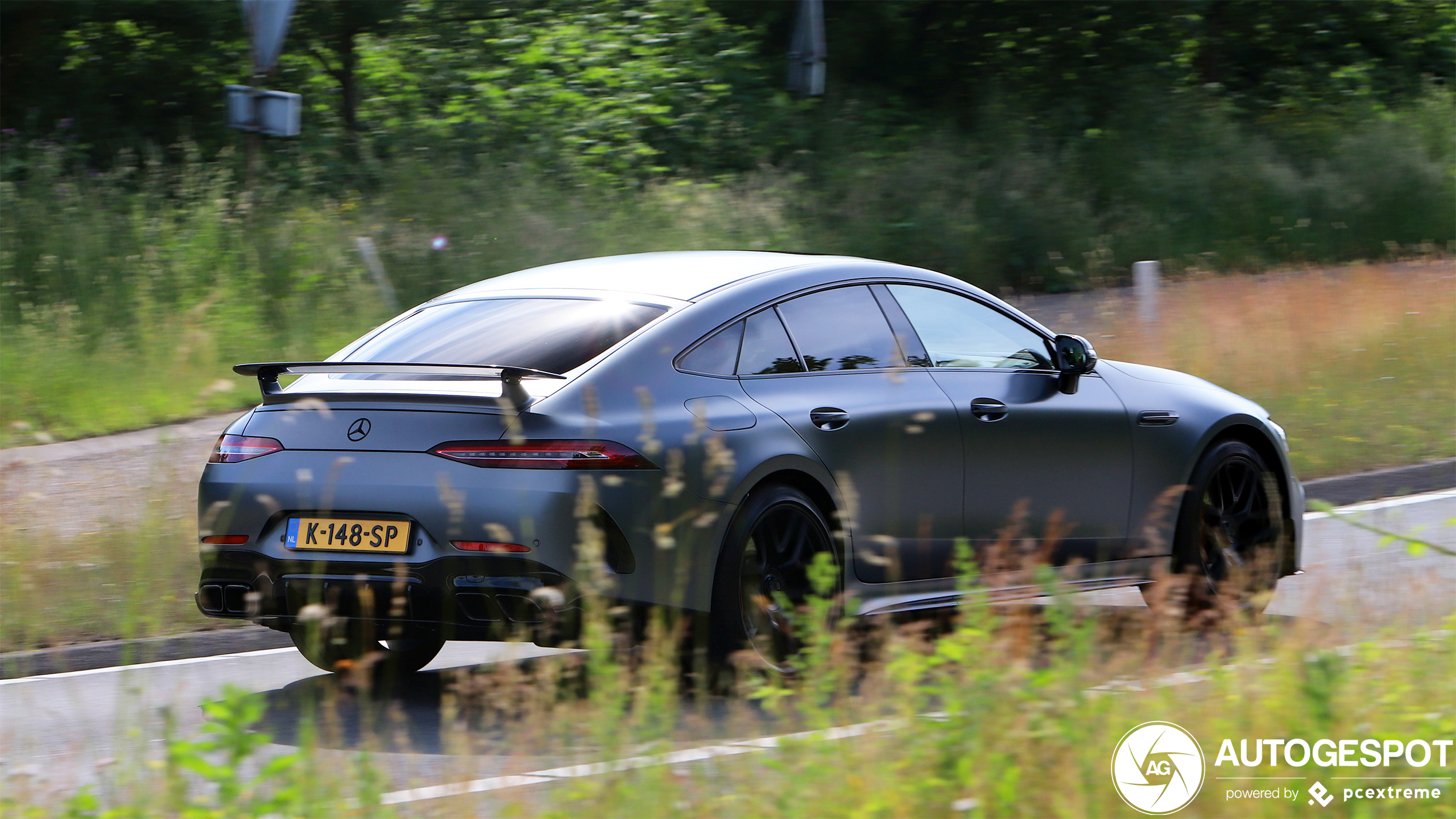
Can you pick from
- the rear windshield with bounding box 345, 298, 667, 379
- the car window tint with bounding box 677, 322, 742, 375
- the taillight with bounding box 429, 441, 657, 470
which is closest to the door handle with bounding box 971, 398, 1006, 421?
the car window tint with bounding box 677, 322, 742, 375

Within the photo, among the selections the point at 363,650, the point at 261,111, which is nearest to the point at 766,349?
the point at 363,650

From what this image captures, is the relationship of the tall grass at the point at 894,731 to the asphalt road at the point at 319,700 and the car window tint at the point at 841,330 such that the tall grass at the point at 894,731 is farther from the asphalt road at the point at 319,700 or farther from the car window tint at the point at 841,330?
the car window tint at the point at 841,330

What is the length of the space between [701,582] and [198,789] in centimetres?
198

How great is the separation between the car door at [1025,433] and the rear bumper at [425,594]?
6.79 ft

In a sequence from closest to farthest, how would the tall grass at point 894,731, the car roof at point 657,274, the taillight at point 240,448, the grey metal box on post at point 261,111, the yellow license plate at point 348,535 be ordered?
the tall grass at point 894,731, the yellow license plate at point 348,535, the taillight at point 240,448, the car roof at point 657,274, the grey metal box on post at point 261,111

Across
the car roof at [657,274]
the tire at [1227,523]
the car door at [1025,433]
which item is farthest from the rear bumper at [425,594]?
the tire at [1227,523]

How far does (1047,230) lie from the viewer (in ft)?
71.6

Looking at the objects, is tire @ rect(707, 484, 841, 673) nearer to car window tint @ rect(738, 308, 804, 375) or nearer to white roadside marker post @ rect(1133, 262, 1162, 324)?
car window tint @ rect(738, 308, 804, 375)

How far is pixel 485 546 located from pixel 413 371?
87 centimetres

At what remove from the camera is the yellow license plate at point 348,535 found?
5.50 meters

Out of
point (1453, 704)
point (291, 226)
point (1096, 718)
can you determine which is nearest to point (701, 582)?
point (1096, 718)

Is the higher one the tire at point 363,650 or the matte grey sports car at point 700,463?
the matte grey sports car at point 700,463

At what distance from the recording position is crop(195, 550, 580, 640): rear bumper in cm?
537

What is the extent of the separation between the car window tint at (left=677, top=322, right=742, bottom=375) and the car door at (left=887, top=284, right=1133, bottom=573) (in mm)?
947
